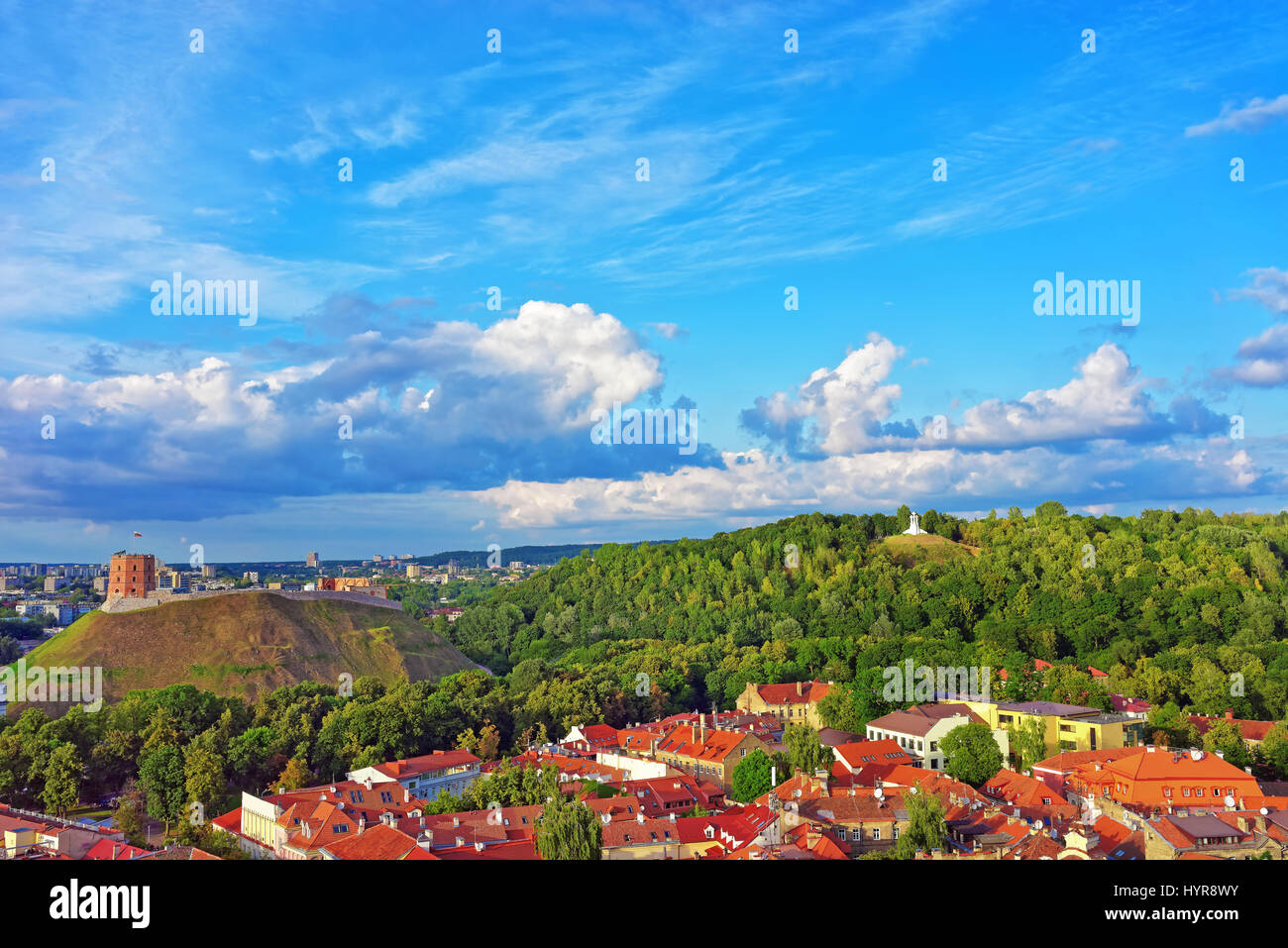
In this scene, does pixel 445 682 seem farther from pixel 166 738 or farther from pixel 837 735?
pixel 837 735

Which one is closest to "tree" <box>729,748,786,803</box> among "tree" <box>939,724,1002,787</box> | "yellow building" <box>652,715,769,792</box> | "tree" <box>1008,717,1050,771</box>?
"yellow building" <box>652,715,769,792</box>

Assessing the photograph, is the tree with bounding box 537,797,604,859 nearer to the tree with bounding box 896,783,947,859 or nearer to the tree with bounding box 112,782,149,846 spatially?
the tree with bounding box 896,783,947,859

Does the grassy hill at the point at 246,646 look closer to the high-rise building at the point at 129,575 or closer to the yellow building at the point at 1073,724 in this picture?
the high-rise building at the point at 129,575

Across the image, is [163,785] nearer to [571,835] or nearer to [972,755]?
[571,835]
